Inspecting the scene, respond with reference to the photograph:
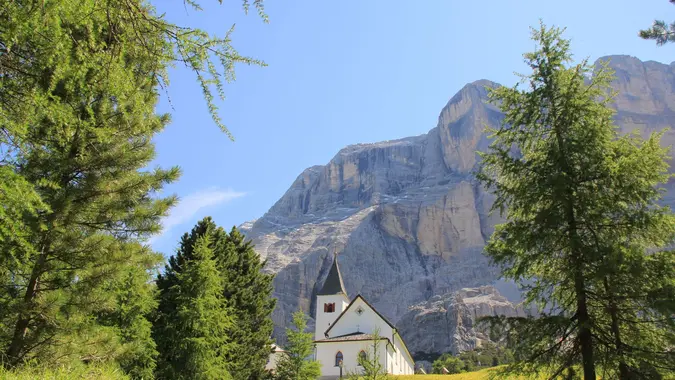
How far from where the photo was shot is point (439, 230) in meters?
112

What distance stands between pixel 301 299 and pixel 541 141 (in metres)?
92.6

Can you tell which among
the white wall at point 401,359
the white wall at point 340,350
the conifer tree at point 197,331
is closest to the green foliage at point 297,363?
the conifer tree at point 197,331

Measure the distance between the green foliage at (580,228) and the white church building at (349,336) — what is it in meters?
21.1

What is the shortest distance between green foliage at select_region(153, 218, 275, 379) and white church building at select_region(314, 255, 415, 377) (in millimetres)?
8678

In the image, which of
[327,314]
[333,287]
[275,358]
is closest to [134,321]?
[275,358]

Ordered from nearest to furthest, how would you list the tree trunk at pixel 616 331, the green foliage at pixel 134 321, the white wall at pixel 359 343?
the tree trunk at pixel 616 331 < the green foliage at pixel 134 321 < the white wall at pixel 359 343

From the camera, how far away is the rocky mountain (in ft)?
335

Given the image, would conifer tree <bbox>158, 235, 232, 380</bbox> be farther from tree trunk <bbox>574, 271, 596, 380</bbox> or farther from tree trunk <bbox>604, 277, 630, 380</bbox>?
tree trunk <bbox>604, 277, 630, 380</bbox>

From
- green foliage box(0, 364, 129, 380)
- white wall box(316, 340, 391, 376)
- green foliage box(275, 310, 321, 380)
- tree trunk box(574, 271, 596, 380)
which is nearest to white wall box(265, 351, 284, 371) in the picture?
green foliage box(275, 310, 321, 380)

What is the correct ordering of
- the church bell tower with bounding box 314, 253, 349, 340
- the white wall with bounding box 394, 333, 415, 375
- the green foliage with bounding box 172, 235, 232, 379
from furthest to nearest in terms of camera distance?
1. the church bell tower with bounding box 314, 253, 349, 340
2. the white wall with bounding box 394, 333, 415, 375
3. the green foliage with bounding box 172, 235, 232, 379

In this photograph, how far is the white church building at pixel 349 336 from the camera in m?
36.9

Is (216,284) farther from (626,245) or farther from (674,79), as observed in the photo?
(674,79)

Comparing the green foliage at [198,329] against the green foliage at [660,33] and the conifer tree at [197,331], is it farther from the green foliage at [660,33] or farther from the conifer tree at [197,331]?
the green foliage at [660,33]

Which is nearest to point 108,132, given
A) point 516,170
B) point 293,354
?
point 516,170
